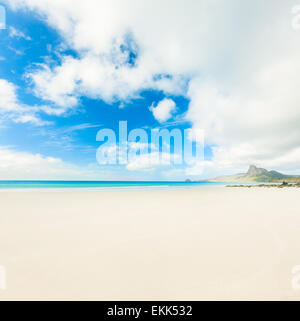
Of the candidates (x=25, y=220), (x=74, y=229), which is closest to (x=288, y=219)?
(x=74, y=229)

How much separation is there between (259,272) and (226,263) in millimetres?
473

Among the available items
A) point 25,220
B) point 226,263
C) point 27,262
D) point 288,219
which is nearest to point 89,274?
point 27,262

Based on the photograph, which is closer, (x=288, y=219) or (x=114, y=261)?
(x=114, y=261)

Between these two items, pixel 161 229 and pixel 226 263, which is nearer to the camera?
pixel 226 263

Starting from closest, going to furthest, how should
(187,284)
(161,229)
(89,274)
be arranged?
(187,284)
(89,274)
(161,229)

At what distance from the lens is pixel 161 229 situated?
4.47m

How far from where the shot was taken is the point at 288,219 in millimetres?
5293
